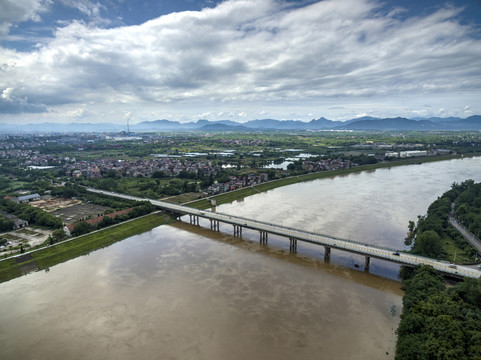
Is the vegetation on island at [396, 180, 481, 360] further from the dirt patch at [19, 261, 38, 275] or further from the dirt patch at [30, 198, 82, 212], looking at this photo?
the dirt patch at [30, 198, 82, 212]

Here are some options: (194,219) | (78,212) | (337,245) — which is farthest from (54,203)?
(337,245)

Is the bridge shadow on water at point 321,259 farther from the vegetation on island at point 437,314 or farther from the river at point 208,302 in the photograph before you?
the vegetation on island at point 437,314

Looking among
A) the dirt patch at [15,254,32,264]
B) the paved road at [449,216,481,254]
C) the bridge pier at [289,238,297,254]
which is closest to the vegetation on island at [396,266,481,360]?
the bridge pier at [289,238,297,254]

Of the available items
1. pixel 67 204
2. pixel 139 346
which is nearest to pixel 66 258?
pixel 139 346

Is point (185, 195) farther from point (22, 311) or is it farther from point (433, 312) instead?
point (433, 312)

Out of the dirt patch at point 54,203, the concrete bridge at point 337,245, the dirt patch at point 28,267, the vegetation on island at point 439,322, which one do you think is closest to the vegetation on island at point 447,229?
the concrete bridge at point 337,245
